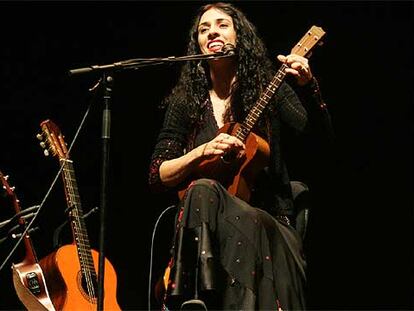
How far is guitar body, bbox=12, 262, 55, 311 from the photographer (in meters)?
2.29

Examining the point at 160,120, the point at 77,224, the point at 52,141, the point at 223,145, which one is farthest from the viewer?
the point at 160,120

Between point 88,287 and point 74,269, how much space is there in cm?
9

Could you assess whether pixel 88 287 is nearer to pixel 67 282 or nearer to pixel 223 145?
pixel 67 282

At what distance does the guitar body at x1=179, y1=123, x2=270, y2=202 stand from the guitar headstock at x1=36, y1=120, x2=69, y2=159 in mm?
628

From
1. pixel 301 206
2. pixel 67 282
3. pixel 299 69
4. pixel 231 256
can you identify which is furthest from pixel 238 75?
pixel 67 282

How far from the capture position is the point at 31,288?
230 cm

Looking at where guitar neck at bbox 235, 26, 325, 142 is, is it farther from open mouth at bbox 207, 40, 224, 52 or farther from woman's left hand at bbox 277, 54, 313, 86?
open mouth at bbox 207, 40, 224, 52

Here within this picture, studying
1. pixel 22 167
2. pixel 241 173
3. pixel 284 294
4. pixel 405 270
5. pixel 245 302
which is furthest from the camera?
pixel 22 167

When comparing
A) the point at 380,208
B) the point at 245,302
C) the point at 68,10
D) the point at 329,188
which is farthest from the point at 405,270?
the point at 68,10

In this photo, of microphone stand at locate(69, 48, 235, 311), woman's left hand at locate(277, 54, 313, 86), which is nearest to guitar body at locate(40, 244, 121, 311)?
A: microphone stand at locate(69, 48, 235, 311)

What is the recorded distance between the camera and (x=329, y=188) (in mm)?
2988

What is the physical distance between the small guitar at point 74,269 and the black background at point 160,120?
506mm

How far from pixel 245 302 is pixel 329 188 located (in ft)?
4.18

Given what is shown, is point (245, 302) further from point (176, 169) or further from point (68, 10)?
point (68, 10)
